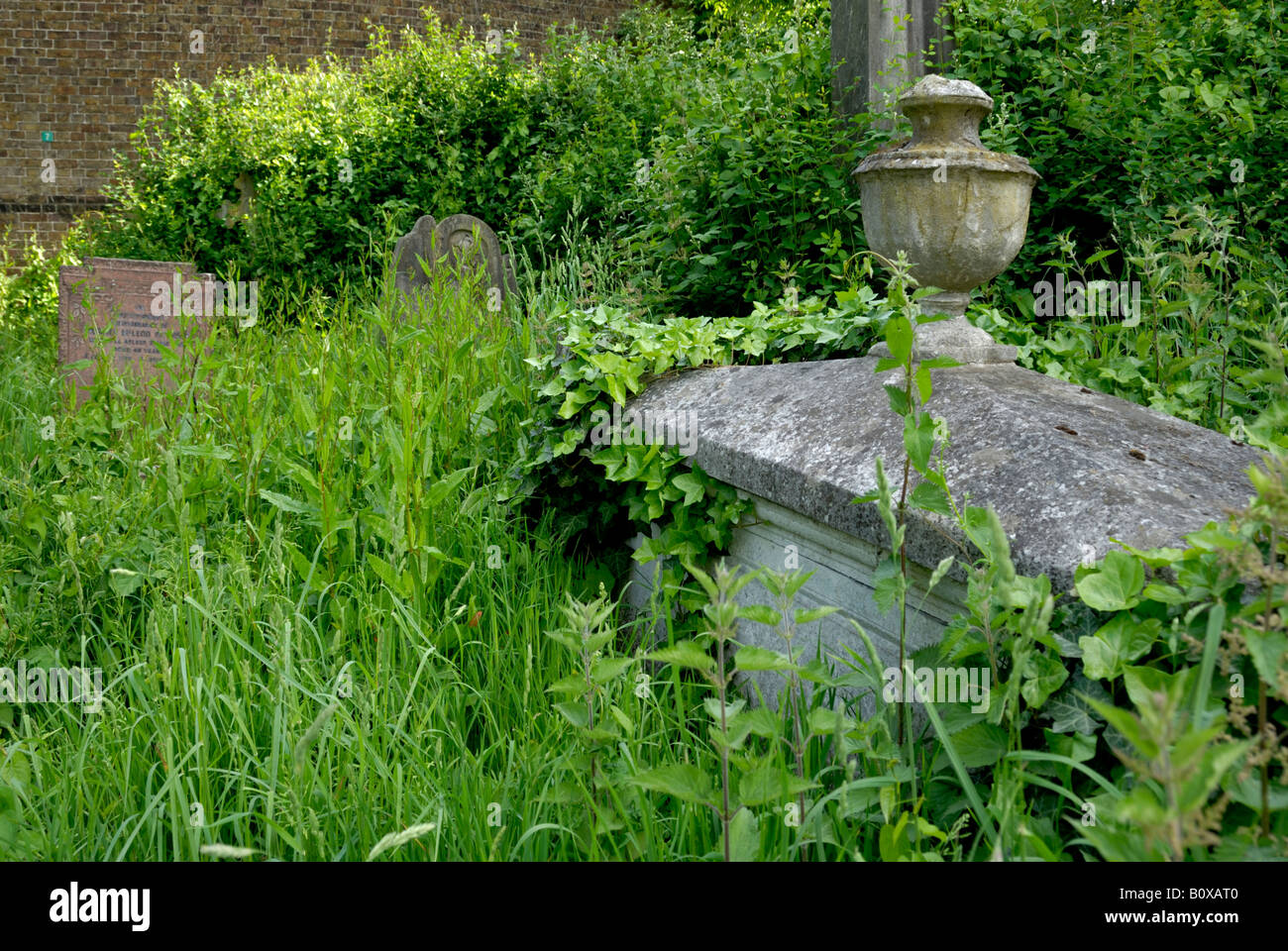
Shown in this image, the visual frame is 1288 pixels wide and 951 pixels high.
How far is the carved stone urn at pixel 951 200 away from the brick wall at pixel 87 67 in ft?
38.7

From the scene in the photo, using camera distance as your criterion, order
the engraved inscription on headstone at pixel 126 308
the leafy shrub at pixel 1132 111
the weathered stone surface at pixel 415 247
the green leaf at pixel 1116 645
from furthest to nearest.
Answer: the weathered stone surface at pixel 415 247, the engraved inscription on headstone at pixel 126 308, the leafy shrub at pixel 1132 111, the green leaf at pixel 1116 645

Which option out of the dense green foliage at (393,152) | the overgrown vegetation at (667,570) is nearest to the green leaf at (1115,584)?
the overgrown vegetation at (667,570)

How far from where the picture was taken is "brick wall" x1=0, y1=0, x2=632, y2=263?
39.9ft

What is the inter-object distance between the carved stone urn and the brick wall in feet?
38.7

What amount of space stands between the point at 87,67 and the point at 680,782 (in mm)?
13966

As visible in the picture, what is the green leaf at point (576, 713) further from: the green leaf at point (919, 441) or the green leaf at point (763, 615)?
the green leaf at point (919, 441)

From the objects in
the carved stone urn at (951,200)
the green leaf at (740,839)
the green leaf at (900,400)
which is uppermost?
the carved stone urn at (951,200)

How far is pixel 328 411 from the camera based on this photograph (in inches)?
113

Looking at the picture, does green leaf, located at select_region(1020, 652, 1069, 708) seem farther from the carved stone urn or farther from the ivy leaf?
the carved stone urn

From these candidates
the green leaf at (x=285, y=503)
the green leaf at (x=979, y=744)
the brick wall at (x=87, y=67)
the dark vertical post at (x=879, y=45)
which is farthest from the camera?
the brick wall at (x=87, y=67)

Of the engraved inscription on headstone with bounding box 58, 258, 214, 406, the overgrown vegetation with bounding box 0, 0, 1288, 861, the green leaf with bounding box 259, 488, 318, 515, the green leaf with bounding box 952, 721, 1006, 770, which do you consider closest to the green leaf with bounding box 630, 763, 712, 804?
the overgrown vegetation with bounding box 0, 0, 1288, 861

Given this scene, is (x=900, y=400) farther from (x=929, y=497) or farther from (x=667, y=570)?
(x=667, y=570)

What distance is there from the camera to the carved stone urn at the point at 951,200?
293cm

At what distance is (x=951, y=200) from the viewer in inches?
116
